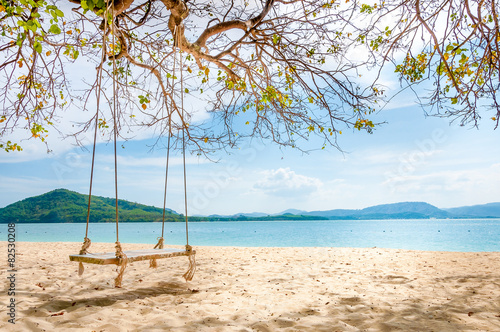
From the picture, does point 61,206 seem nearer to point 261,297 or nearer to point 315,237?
point 315,237

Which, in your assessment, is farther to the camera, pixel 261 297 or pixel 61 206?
pixel 61 206

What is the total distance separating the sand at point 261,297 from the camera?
2.80 meters

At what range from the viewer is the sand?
2.80 m

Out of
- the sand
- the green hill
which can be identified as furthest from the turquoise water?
the sand

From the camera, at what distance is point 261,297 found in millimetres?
3711

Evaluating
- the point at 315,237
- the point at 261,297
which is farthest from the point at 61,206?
the point at 261,297

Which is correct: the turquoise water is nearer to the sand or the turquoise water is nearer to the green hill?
the green hill

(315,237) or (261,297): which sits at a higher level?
(261,297)

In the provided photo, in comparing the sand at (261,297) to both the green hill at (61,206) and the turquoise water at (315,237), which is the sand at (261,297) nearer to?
the turquoise water at (315,237)

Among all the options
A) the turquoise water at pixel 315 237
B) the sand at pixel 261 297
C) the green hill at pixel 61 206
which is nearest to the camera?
the sand at pixel 261 297

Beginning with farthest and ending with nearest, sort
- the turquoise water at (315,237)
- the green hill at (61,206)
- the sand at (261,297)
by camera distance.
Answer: the green hill at (61,206), the turquoise water at (315,237), the sand at (261,297)

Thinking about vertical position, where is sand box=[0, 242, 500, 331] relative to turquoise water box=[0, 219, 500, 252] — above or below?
above

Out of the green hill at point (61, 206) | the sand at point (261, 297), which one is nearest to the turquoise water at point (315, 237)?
the green hill at point (61, 206)

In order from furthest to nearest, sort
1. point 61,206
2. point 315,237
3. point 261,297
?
point 61,206 → point 315,237 → point 261,297
